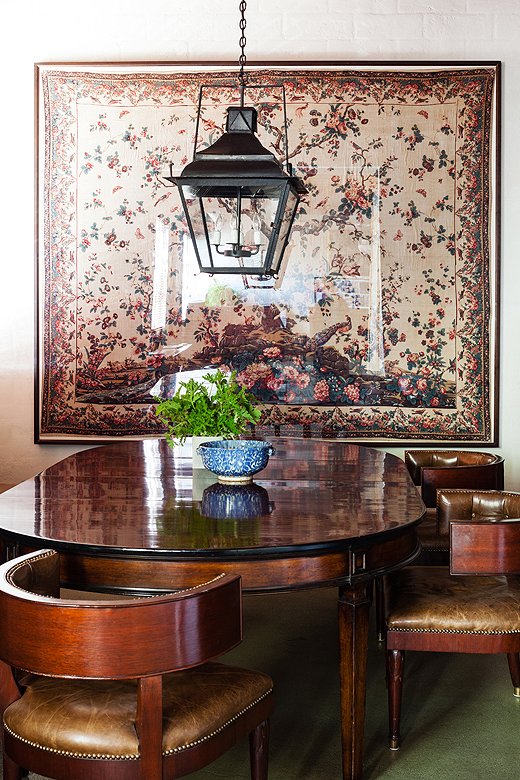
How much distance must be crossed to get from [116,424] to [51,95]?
195cm

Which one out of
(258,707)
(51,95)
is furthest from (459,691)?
(51,95)

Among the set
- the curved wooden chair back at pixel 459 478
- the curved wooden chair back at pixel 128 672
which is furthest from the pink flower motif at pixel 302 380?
the curved wooden chair back at pixel 128 672

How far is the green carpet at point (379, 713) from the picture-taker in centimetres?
257

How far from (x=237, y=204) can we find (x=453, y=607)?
146cm

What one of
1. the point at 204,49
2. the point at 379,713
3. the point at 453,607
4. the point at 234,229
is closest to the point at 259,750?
the point at 453,607

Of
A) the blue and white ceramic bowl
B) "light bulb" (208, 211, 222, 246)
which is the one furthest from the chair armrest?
"light bulb" (208, 211, 222, 246)

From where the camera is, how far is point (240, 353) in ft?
17.4

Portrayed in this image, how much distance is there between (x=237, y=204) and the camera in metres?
3.04

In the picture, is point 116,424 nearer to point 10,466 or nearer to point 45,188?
point 10,466

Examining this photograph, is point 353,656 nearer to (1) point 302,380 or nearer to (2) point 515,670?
(2) point 515,670

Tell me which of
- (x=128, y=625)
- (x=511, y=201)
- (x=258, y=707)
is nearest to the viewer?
(x=128, y=625)

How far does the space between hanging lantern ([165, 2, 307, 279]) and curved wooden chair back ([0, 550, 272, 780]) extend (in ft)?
4.58

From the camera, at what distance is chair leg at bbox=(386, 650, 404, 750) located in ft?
8.60

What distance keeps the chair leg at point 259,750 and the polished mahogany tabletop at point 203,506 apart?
42cm
